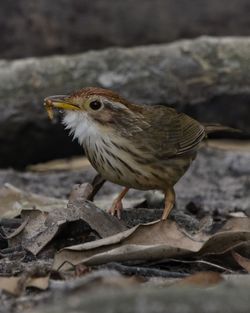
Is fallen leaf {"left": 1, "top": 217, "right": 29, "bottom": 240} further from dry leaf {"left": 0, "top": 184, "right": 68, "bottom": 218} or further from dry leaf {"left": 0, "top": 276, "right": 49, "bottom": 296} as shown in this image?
→ dry leaf {"left": 0, "top": 276, "right": 49, "bottom": 296}

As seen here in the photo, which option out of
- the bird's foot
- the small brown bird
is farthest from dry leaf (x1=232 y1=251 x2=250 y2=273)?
the bird's foot

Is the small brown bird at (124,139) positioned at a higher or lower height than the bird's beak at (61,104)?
lower

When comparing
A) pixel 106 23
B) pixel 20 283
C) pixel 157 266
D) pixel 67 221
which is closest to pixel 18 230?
pixel 67 221

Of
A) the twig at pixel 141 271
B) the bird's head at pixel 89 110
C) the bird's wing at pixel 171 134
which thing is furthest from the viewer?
the bird's wing at pixel 171 134

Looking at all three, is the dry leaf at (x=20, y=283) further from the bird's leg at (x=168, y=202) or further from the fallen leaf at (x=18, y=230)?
the bird's leg at (x=168, y=202)

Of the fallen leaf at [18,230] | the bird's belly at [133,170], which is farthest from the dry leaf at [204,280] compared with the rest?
the bird's belly at [133,170]

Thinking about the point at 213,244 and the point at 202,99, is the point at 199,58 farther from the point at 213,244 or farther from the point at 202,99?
the point at 213,244

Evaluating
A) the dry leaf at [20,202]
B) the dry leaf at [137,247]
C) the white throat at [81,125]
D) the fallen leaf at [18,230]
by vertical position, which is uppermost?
the white throat at [81,125]
